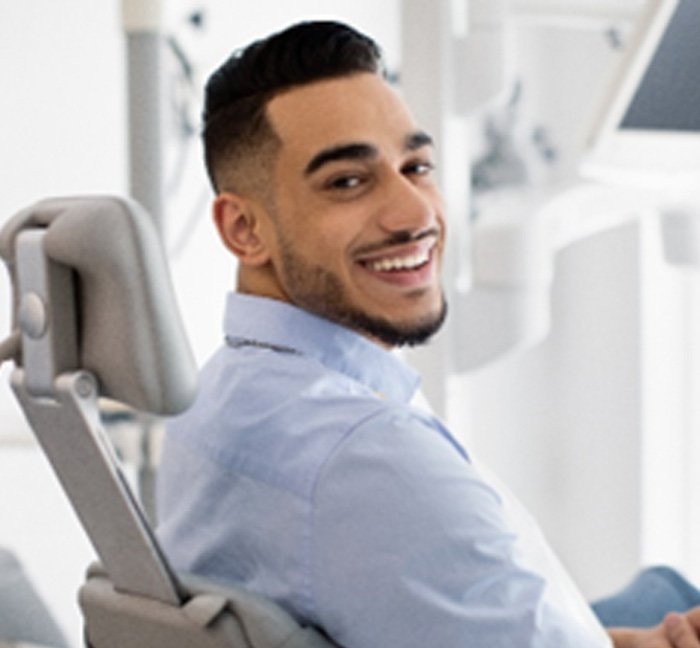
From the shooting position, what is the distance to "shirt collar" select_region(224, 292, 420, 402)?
1201mm

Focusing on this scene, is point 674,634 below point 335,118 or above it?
below

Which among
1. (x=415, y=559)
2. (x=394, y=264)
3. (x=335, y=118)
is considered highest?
(x=335, y=118)

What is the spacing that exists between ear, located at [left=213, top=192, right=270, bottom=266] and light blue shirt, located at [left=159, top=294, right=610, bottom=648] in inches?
5.9

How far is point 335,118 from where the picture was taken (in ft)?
4.00

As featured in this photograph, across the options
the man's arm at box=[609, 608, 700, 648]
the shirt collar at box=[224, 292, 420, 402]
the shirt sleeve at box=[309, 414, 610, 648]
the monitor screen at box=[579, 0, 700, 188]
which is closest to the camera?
the shirt sleeve at box=[309, 414, 610, 648]

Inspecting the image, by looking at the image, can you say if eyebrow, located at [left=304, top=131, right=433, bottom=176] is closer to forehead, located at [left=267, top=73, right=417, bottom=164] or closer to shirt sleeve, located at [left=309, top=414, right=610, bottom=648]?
forehead, located at [left=267, top=73, right=417, bottom=164]

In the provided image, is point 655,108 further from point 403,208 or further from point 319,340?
point 319,340

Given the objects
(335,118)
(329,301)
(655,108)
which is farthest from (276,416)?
(655,108)

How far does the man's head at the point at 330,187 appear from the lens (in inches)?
48.0

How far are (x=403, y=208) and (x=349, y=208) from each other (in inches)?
2.0

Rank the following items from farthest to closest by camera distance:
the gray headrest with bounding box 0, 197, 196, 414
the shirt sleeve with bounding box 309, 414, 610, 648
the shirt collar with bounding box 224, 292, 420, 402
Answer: the shirt collar with bounding box 224, 292, 420, 402, the shirt sleeve with bounding box 309, 414, 610, 648, the gray headrest with bounding box 0, 197, 196, 414

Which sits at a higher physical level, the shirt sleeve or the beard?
the beard

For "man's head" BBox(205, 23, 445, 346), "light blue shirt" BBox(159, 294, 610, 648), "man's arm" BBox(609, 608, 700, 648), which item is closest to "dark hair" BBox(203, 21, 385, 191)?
"man's head" BBox(205, 23, 445, 346)

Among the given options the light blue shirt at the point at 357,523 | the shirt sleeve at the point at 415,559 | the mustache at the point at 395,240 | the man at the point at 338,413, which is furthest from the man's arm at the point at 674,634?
the mustache at the point at 395,240
